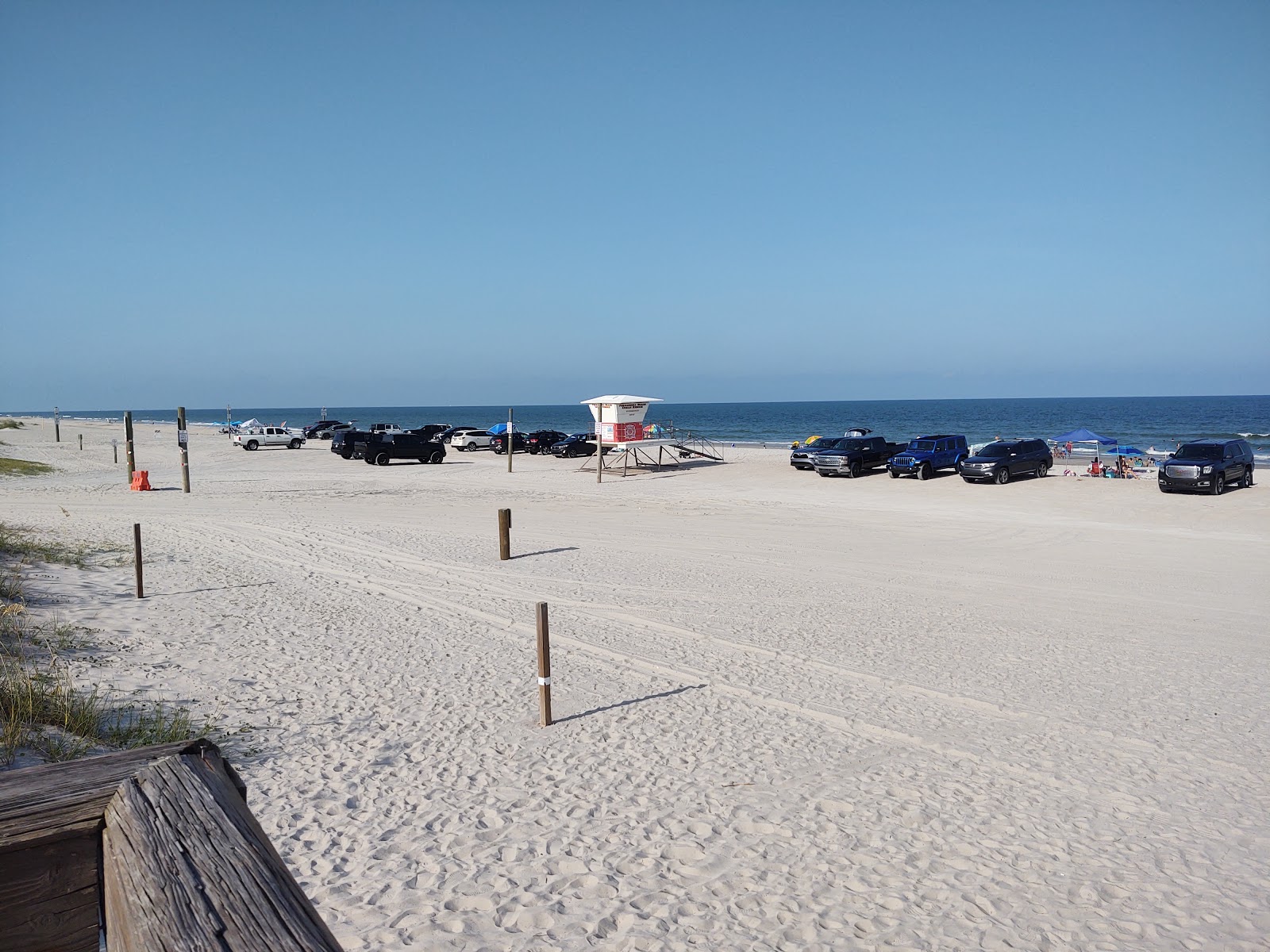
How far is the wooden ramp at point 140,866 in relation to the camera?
123cm

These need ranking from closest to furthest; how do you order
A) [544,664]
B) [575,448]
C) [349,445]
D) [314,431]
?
[544,664] → [349,445] → [575,448] → [314,431]

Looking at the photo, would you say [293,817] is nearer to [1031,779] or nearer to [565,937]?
[565,937]

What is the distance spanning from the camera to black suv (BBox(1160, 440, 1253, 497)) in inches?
1101

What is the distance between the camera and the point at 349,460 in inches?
1770

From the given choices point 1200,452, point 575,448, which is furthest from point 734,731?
point 575,448

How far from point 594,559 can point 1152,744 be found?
10777 millimetres

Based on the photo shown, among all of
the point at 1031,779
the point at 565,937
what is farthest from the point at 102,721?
the point at 1031,779

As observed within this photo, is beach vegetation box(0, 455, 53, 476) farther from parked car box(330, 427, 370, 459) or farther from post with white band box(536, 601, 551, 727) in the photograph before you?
post with white band box(536, 601, 551, 727)

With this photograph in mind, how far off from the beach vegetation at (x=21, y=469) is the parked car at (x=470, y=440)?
2261 cm

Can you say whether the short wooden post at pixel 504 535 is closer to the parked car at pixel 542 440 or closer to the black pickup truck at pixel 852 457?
the black pickup truck at pixel 852 457

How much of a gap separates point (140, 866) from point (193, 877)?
107 mm

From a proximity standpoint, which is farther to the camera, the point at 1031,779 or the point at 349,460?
the point at 349,460

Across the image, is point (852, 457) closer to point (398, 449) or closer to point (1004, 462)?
point (1004, 462)

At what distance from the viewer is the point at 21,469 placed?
114 feet
